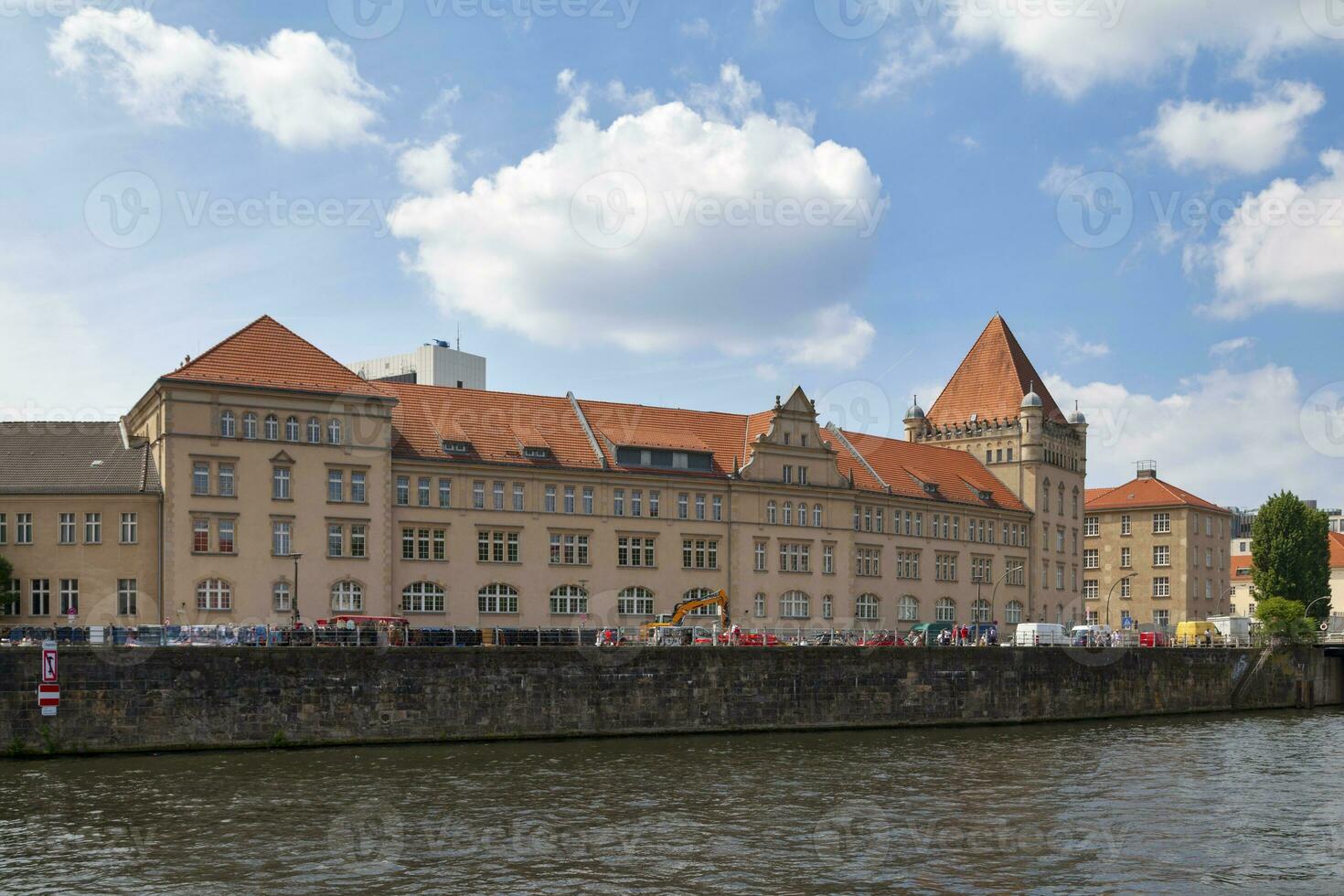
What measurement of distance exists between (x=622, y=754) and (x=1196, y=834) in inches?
935

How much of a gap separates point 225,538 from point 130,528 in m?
4.55

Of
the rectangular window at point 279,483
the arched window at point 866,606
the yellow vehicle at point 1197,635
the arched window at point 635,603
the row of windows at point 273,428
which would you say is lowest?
the yellow vehicle at point 1197,635

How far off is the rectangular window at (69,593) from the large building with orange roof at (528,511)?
0.55 meters

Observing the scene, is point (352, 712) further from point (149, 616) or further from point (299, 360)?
point (299, 360)

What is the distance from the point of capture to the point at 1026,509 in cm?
11806

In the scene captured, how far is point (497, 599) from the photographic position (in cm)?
8281

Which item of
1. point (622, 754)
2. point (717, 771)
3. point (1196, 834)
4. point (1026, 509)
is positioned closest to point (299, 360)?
point (622, 754)

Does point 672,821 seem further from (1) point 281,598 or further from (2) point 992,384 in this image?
(2) point 992,384

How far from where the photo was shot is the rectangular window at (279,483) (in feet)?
246

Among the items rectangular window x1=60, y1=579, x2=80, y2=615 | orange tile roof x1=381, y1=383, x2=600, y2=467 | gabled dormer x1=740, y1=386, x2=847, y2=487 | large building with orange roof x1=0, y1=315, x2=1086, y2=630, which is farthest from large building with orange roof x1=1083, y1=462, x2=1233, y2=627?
rectangular window x1=60, y1=579, x2=80, y2=615

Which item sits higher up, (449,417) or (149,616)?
(449,417)

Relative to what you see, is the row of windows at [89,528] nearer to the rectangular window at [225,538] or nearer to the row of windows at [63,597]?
the row of windows at [63,597]

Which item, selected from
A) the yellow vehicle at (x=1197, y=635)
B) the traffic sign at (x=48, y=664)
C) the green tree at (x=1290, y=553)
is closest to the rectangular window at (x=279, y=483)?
the traffic sign at (x=48, y=664)

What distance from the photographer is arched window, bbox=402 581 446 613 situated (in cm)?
7962
